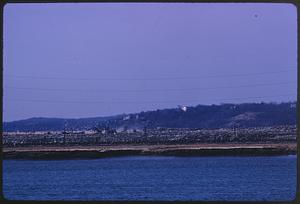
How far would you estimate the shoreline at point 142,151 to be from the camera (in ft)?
132

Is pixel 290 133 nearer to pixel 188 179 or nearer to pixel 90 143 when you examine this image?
pixel 188 179

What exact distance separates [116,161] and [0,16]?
40.8m

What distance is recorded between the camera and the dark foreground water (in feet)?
108

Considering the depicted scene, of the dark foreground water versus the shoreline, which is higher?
the shoreline

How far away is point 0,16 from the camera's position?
91.5 inches

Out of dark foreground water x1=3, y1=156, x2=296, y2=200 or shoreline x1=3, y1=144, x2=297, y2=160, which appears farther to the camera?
shoreline x1=3, y1=144, x2=297, y2=160

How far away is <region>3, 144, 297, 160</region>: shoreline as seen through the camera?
1590 inches

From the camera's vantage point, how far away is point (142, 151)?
42406 millimetres

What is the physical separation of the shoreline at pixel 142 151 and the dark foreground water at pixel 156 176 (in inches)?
16.4

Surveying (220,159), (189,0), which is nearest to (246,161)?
(220,159)

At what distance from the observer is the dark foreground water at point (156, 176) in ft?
108

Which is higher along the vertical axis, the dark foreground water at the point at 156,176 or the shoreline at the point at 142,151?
the shoreline at the point at 142,151

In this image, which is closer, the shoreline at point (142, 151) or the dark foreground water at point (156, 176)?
the dark foreground water at point (156, 176)

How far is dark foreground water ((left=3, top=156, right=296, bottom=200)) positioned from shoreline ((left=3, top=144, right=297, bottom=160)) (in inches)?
16.4
